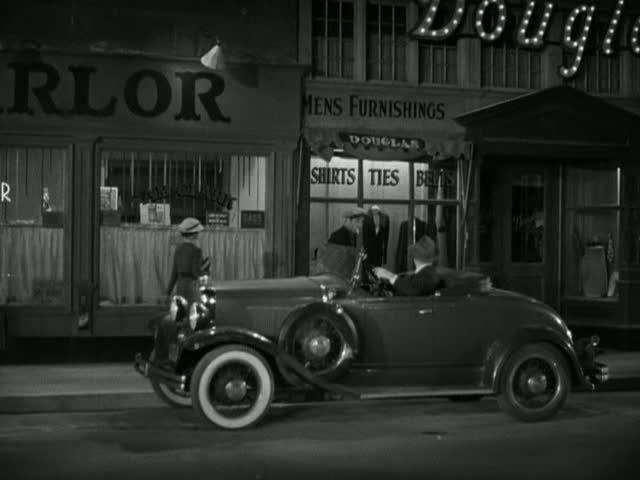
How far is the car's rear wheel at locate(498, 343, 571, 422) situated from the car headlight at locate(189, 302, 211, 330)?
281 centimetres

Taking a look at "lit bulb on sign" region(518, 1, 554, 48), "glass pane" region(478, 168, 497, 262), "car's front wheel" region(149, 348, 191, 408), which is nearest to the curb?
"car's front wheel" region(149, 348, 191, 408)

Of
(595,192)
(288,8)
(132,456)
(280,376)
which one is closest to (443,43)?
(288,8)

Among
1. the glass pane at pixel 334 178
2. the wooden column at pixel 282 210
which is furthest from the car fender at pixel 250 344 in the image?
the glass pane at pixel 334 178

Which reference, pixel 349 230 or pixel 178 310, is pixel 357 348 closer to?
pixel 178 310

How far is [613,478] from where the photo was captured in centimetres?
741

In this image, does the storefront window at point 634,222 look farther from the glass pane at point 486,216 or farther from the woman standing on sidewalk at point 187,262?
the woman standing on sidewalk at point 187,262

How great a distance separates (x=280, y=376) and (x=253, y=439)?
85 centimetres

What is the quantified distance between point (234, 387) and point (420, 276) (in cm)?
206

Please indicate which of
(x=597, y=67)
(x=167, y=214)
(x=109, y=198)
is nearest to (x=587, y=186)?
(x=597, y=67)

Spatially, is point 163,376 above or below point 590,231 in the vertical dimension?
below

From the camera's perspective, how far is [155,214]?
14133 mm

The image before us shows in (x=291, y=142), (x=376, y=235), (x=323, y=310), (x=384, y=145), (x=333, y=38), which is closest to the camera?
(x=323, y=310)

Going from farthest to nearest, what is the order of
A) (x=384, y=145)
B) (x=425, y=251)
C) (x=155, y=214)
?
1. (x=384, y=145)
2. (x=155, y=214)
3. (x=425, y=251)

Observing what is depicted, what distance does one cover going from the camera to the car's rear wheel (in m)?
10.0
